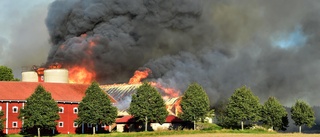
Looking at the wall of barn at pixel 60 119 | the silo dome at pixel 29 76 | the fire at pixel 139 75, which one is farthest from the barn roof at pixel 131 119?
the fire at pixel 139 75

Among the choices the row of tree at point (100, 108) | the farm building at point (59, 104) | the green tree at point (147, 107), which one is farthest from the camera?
the green tree at point (147, 107)

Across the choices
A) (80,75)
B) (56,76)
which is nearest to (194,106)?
(56,76)

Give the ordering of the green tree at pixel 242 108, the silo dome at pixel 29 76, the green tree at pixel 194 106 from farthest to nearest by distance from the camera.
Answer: the silo dome at pixel 29 76 → the green tree at pixel 242 108 → the green tree at pixel 194 106

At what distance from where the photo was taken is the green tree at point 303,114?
324ft

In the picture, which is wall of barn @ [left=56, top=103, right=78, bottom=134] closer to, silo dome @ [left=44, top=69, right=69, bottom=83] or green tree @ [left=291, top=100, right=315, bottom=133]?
silo dome @ [left=44, top=69, right=69, bottom=83]

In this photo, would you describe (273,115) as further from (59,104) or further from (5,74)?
(5,74)

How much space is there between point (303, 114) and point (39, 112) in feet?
172

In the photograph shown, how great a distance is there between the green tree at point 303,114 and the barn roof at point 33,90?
42246mm

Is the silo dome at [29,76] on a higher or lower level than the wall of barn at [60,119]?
higher

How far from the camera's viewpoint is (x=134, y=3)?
137m

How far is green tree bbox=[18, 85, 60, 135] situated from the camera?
242ft

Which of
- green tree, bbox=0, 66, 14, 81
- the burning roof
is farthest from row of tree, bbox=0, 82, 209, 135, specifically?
green tree, bbox=0, 66, 14, 81

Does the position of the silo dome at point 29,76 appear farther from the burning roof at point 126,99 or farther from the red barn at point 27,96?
the red barn at point 27,96

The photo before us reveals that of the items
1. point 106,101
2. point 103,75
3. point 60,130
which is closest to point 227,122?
point 106,101
